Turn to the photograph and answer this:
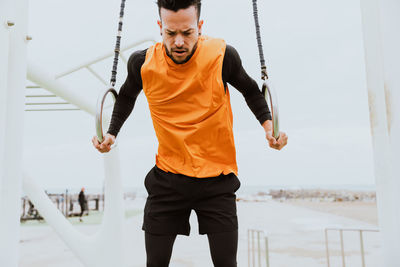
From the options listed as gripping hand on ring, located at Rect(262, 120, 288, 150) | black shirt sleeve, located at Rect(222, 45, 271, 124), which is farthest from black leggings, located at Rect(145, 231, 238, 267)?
black shirt sleeve, located at Rect(222, 45, 271, 124)

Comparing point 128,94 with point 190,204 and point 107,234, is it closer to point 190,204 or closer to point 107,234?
point 190,204

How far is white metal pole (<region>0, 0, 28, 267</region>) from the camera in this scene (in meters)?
1.35

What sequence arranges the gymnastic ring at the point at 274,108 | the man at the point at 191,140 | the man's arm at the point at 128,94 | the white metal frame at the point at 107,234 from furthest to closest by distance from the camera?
the white metal frame at the point at 107,234 → the man's arm at the point at 128,94 → the man at the point at 191,140 → the gymnastic ring at the point at 274,108

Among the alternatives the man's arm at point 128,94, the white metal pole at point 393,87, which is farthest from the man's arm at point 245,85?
the white metal pole at point 393,87

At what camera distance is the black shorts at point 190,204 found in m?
1.18

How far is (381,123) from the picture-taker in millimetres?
1234

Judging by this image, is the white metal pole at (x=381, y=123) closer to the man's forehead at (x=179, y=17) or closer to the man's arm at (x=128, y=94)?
the man's forehead at (x=179, y=17)

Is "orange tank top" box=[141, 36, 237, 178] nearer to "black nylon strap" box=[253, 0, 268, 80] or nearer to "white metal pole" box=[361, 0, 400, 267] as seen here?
"black nylon strap" box=[253, 0, 268, 80]

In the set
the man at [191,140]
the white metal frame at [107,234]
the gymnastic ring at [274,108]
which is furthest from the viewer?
the white metal frame at [107,234]

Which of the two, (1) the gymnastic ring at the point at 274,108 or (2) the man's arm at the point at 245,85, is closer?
(1) the gymnastic ring at the point at 274,108

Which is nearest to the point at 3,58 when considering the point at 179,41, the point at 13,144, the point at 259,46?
the point at 13,144

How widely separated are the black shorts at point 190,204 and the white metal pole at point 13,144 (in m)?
0.59

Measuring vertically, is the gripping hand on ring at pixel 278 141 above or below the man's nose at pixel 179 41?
below

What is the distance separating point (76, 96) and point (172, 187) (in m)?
2.10
